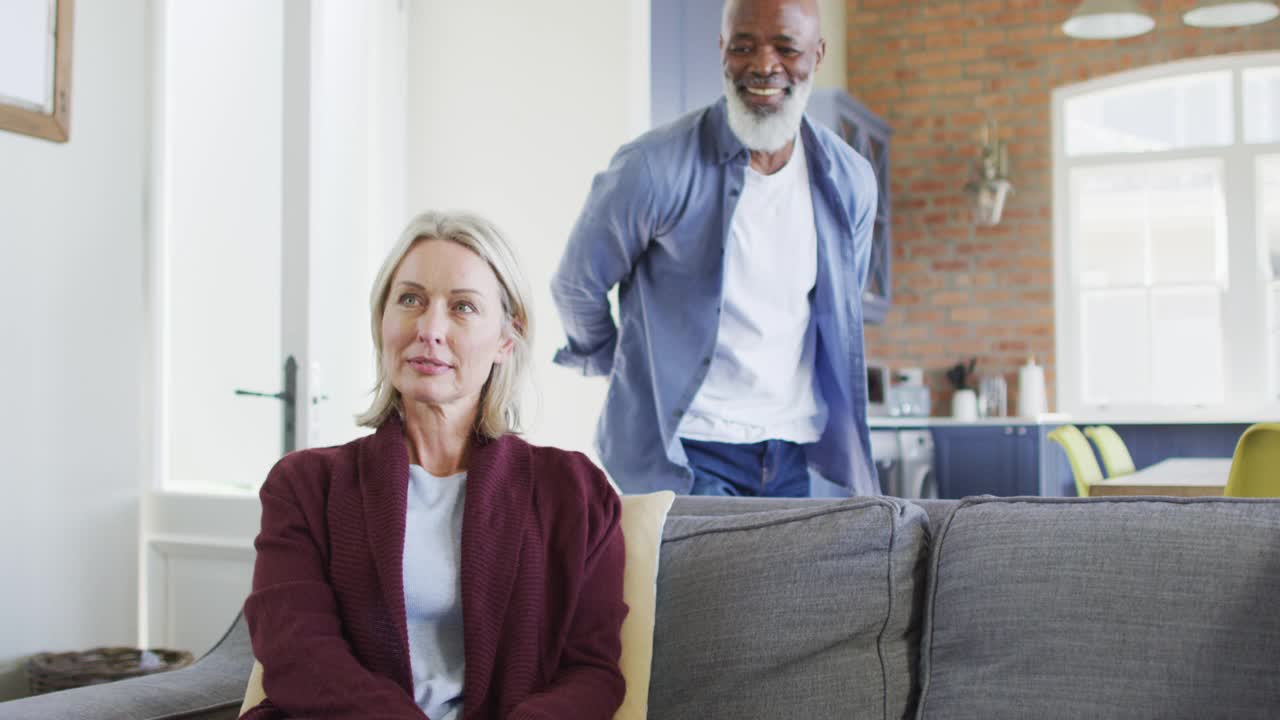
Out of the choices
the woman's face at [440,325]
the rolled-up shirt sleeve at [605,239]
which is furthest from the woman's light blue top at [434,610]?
the rolled-up shirt sleeve at [605,239]

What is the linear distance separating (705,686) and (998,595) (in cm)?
37

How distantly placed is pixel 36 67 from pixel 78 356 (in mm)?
688

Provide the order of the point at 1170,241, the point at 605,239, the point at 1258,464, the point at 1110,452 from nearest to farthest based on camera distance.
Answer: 1. the point at 605,239
2. the point at 1258,464
3. the point at 1110,452
4. the point at 1170,241

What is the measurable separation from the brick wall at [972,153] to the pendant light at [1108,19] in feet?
4.51

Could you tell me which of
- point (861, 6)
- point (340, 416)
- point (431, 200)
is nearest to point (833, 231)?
point (340, 416)

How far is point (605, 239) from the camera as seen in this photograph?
2283mm

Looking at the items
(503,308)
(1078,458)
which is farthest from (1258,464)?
(503,308)

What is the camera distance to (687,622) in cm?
160

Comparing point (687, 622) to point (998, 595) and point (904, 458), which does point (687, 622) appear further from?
point (904, 458)

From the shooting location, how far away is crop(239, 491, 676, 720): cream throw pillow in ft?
5.12

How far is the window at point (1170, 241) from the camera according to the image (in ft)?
21.5

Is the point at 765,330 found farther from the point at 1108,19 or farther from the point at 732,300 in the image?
the point at 1108,19

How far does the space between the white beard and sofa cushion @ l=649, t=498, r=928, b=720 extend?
82cm

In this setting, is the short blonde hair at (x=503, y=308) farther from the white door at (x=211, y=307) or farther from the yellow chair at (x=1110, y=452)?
the yellow chair at (x=1110, y=452)
